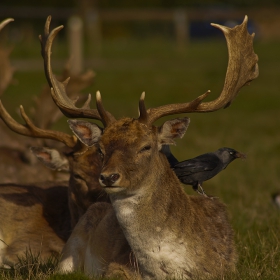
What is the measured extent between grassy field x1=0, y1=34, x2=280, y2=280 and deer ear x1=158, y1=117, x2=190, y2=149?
45.3 inches

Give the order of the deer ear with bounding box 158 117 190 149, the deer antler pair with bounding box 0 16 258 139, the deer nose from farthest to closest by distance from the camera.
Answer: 1. the deer antler pair with bounding box 0 16 258 139
2. the deer ear with bounding box 158 117 190 149
3. the deer nose

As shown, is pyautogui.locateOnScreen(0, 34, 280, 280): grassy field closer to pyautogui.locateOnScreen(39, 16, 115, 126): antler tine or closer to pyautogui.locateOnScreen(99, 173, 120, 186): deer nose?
pyautogui.locateOnScreen(99, 173, 120, 186): deer nose

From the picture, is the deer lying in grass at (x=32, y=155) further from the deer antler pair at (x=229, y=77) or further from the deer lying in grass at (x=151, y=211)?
the deer lying in grass at (x=151, y=211)

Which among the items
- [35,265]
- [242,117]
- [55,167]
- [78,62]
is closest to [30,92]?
[78,62]

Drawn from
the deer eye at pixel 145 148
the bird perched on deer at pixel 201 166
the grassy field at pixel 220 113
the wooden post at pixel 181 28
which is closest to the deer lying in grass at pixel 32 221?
the grassy field at pixel 220 113

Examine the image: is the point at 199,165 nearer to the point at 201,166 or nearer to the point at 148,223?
the point at 201,166

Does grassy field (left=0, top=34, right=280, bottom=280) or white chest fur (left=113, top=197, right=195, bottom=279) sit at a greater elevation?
white chest fur (left=113, top=197, right=195, bottom=279)

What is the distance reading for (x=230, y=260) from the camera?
6805mm

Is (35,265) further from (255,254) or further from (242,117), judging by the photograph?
(242,117)

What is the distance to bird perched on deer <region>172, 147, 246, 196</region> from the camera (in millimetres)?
7551

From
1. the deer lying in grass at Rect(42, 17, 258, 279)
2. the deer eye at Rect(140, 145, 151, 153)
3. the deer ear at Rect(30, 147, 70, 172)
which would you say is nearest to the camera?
the deer lying in grass at Rect(42, 17, 258, 279)

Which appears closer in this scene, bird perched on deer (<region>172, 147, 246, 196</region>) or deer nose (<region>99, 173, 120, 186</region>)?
deer nose (<region>99, 173, 120, 186</region>)

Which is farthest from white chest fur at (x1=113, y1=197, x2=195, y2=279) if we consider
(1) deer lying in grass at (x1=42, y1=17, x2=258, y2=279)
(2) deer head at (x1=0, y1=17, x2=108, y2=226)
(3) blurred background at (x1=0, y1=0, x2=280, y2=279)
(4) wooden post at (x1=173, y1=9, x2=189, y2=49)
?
(4) wooden post at (x1=173, y1=9, x2=189, y2=49)

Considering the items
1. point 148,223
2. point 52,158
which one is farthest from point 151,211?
point 52,158
